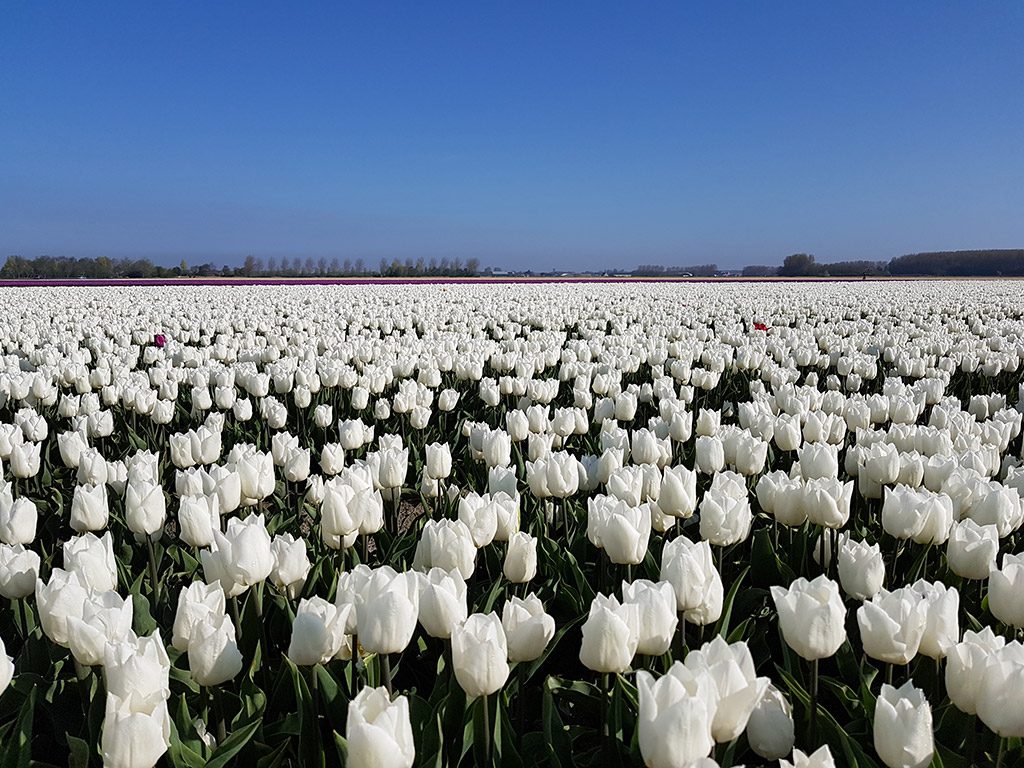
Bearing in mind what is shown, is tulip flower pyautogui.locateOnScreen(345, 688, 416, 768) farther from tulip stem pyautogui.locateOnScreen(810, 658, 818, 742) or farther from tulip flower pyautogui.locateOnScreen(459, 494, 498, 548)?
tulip flower pyautogui.locateOnScreen(459, 494, 498, 548)

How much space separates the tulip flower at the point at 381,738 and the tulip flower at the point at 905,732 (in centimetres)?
85

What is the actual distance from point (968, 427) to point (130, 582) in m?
3.87

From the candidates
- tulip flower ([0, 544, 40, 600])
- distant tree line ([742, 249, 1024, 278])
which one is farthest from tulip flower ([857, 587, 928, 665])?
distant tree line ([742, 249, 1024, 278])

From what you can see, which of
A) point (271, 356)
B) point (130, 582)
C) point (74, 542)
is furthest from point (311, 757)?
point (271, 356)

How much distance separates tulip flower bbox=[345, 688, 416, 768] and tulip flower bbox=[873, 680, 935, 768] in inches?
33.4

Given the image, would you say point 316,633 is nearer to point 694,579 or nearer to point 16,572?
point 694,579

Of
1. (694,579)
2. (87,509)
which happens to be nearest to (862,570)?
(694,579)

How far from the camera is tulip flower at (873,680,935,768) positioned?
1.31 m

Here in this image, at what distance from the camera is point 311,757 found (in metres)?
1.64

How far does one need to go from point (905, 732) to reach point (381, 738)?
919 mm

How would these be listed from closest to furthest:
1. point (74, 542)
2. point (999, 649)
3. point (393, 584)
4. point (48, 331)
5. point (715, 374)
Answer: point (999, 649)
point (393, 584)
point (74, 542)
point (715, 374)
point (48, 331)

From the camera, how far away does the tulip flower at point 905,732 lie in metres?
1.31

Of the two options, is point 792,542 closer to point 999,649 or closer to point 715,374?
point 999,649

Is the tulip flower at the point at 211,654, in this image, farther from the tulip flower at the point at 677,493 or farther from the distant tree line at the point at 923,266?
the distant tree line at the point at 923,266
